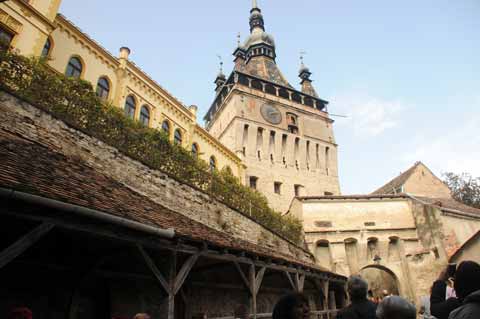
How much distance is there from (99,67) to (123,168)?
9502 millimetres

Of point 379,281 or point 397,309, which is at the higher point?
point 379,281

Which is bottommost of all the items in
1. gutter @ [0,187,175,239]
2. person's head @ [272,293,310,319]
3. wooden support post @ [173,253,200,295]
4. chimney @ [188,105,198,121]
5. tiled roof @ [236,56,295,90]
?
person's head @ [272,293,310,319]

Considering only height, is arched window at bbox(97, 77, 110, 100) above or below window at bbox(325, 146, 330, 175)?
below

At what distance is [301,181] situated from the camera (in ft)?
107

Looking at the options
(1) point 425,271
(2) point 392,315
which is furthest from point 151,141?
(1) point 425,271

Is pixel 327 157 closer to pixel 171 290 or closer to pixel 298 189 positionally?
pixel 298 189

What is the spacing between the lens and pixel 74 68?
51.8ft

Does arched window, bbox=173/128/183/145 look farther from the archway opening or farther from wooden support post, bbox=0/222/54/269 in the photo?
wooden support post, bbox=0/222/54/269

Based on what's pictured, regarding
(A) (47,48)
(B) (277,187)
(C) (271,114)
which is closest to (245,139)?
(C) (271,114)

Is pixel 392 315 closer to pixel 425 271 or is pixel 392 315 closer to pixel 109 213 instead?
pixel 109 213

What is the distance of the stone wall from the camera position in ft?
25.8

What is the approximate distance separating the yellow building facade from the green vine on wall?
2.03 m

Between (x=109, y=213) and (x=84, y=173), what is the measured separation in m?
2.72

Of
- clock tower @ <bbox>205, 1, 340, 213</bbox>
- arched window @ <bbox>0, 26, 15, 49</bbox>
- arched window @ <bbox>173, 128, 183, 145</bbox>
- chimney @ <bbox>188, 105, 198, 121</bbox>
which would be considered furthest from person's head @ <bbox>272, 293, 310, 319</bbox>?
clock tower @ <bbox>205, 1, 340, 213</bbox>
